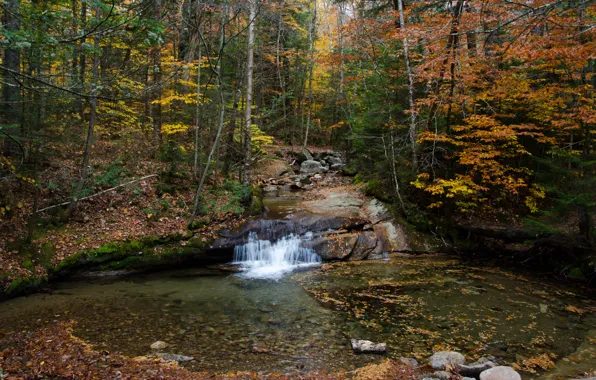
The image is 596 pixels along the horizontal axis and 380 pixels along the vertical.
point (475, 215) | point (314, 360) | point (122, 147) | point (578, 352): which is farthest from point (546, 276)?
point (122, 147)

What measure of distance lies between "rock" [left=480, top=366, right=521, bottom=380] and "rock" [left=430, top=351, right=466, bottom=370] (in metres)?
0.46

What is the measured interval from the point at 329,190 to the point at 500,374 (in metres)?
12.4

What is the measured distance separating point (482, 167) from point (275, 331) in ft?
29.8

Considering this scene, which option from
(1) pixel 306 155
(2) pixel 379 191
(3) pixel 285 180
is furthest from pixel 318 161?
(2) pixel 379 191

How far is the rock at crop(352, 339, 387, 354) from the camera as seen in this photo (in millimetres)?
5537

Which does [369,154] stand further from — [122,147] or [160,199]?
[122,147]

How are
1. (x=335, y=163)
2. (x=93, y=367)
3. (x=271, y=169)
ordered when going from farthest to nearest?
(x=335, y=163) → (x=271, y=169) → (x=93, y=367)

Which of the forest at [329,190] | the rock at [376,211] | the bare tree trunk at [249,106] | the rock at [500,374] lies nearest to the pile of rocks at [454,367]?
the rock at [500,374]

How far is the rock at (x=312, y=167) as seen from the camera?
21547 mm

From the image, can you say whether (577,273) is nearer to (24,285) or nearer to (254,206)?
(254,206)

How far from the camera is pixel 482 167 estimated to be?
1160cm

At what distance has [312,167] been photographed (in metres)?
21.8

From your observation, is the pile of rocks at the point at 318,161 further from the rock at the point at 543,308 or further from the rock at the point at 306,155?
the rock at the point at 543,308

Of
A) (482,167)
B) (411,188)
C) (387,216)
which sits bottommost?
(387,216)
